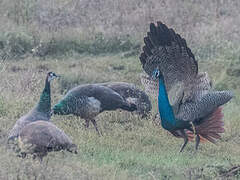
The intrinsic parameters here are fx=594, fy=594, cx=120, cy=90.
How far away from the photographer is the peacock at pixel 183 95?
7.95m

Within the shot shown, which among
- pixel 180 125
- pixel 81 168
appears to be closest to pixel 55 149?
pixel 81 168

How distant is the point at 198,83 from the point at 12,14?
7680 mm

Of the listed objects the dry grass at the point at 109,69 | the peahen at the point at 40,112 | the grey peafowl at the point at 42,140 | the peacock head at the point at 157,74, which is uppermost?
the peacock head at the point at 157,74

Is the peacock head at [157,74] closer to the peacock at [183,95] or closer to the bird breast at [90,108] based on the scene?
the peacock at [183,95]

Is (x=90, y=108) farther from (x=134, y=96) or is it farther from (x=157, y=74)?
(x=157, y=74)

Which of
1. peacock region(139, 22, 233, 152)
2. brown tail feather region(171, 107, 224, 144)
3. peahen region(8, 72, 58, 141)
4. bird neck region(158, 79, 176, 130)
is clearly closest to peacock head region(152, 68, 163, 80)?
peacock region(139, 22, 233, 152)

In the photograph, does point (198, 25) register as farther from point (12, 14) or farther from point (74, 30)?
point (12, 14)

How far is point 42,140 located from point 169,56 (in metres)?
2.69

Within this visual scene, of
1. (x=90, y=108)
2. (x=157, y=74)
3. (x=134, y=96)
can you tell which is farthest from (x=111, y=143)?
(x=134, y=96)

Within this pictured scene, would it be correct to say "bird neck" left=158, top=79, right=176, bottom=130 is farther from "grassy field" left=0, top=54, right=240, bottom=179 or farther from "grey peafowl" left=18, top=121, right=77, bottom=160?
"grey peafowl" left=18, top=121, right=77, bottom=160

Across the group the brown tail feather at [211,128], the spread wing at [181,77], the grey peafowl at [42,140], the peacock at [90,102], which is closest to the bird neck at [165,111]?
the spread wing at [181,77]

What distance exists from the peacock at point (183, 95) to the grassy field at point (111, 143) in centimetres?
30

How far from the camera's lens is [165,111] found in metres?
7.95

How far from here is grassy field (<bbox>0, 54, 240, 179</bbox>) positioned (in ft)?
19.9
